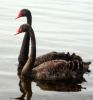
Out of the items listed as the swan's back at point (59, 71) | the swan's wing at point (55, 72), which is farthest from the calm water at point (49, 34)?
the swan's wing at point (55, 72)

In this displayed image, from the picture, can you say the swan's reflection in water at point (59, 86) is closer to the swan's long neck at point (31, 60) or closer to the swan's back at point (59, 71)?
the swan's back at point (59, 71)

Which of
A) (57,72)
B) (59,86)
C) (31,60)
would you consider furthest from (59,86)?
(31,60)

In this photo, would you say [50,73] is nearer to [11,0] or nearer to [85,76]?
[85,76]

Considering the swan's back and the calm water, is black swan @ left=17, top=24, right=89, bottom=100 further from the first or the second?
the calm water

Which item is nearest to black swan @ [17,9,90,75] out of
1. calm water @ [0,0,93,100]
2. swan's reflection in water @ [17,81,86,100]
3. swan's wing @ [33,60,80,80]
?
calm water @ [0,0,93,100]

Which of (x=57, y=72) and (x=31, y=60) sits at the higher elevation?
(x=31, y=60)

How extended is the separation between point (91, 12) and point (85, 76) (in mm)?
9609

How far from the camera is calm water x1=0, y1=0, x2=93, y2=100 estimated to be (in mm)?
10773

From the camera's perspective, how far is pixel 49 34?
16.2 meters

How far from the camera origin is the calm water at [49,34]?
424 inches

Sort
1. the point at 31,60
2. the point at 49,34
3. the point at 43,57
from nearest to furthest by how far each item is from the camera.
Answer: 1. the point at 31,60
2. the point at 43,57
3. the point at 49,34

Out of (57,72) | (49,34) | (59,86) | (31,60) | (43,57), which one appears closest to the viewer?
(59,86)

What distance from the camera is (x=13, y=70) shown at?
40.2 feet

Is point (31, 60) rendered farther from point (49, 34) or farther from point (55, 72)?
point (49, 34)
